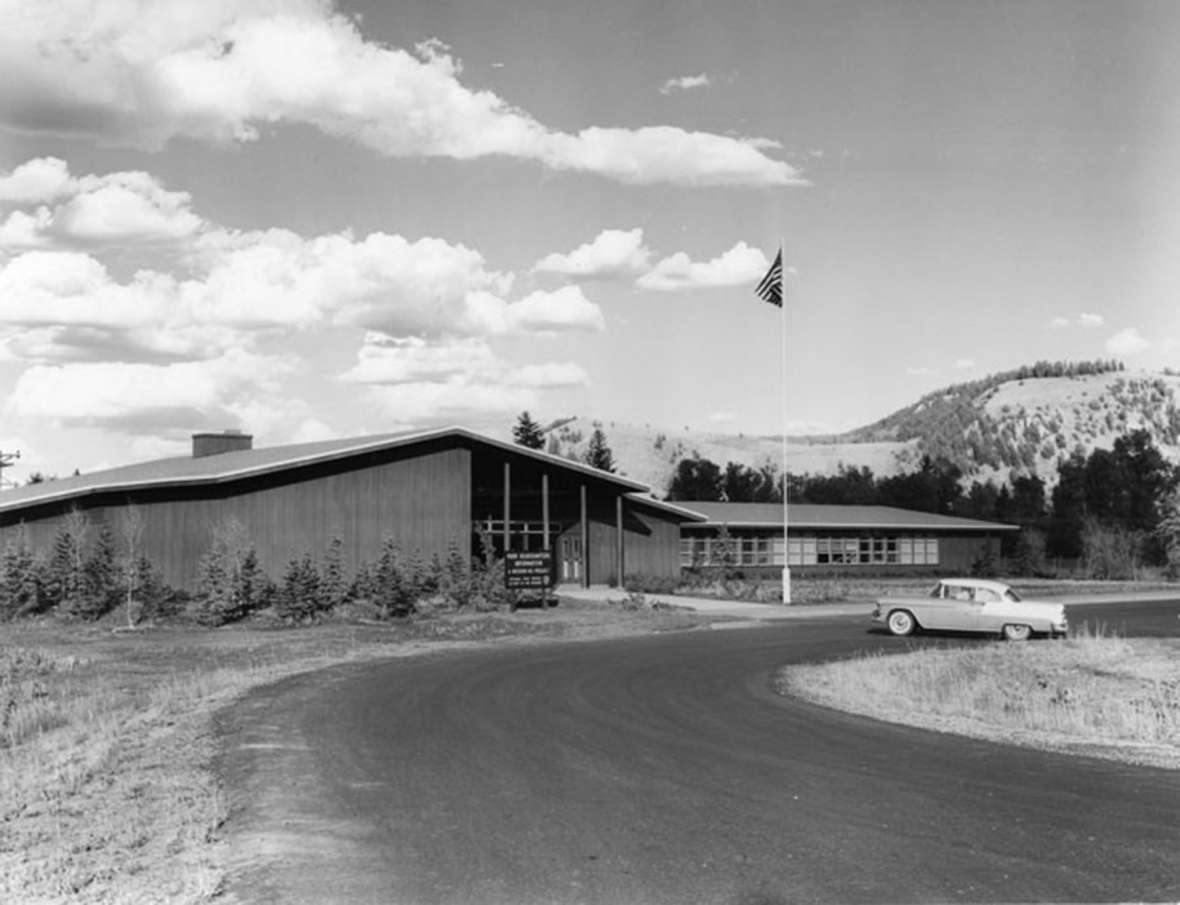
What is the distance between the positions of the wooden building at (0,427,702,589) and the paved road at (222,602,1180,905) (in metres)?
22.2

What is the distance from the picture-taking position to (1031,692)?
59.1 feet

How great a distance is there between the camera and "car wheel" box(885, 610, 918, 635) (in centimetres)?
2825

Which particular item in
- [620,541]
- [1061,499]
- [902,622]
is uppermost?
[1061,499]

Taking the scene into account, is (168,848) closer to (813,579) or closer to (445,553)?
(445,553)

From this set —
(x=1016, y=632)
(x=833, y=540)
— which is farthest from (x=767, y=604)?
(x=833, y=540)

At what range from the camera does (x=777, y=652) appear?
24266 mm

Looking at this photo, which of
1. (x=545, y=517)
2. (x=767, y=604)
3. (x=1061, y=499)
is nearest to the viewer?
(x=767, y=604)

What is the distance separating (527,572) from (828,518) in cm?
2793

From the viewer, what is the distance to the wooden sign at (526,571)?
36.6 metres

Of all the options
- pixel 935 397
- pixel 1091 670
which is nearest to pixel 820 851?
pixel 1091 670

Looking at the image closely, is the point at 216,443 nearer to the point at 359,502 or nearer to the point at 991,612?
the point at 359,502

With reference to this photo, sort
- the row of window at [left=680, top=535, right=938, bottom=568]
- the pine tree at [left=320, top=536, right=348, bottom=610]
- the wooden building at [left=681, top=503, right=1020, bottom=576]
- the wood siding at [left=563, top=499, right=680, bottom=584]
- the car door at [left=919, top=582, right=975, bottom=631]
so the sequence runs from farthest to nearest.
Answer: the wooden building at [left=681, top=503, right=1020, bottom=576] < the row of window at [left=680, top=535, right=938, bottom=568] < the wood siding at [left=563, top=499, right=680, bottom=584] < the pine tree at [left=320, top=536, right=348, bottom=610] < the car door at [left=919, top=582, right=975, bottom=631]

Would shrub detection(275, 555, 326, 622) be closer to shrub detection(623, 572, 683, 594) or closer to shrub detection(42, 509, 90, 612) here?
shrub detection(42, 509, 90, 612)

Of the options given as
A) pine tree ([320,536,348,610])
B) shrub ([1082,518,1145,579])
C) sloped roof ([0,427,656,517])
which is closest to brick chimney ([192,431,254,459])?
sloped roof ([0,427,656,517])
